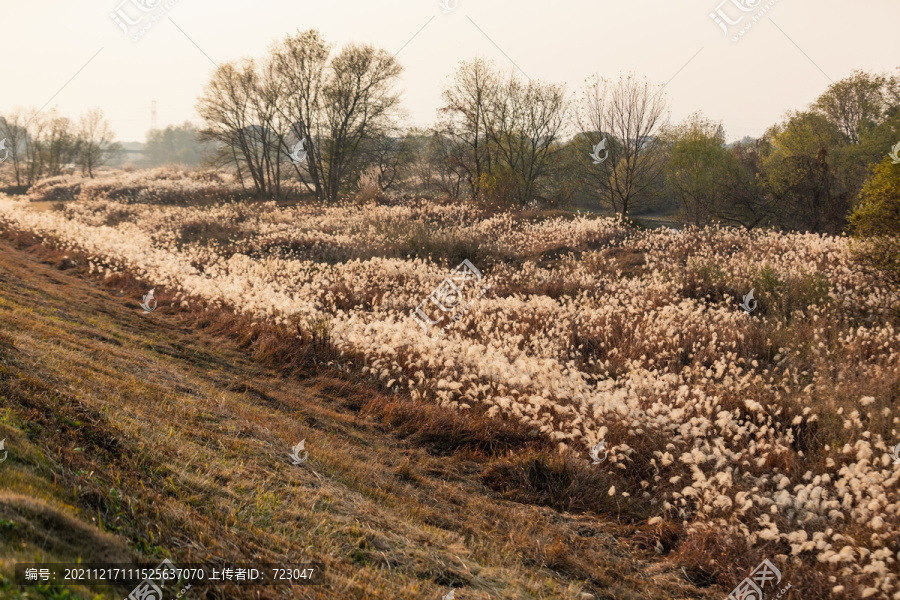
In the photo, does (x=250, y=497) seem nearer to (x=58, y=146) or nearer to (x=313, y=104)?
(x=313, y=104)

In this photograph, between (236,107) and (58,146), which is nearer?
(236,107)

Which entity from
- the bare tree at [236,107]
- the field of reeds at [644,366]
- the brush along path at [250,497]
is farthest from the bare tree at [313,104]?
the brush along path at [250,497]

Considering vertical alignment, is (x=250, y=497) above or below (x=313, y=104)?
below

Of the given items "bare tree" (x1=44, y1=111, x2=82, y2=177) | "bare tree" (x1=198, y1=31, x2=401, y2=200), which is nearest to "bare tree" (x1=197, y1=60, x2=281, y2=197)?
"bare tree" (x1=198, y1=31, x2=401, y2=200)

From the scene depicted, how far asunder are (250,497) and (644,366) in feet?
21.6

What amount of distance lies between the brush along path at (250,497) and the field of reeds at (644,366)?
300 millimetres

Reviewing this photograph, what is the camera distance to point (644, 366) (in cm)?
847

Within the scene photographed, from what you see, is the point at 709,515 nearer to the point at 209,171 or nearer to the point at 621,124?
the point at 621,124

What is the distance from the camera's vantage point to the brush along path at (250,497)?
2.86m

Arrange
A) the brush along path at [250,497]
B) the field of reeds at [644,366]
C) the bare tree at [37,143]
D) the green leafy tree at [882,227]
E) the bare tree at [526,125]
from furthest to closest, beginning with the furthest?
1. the bare tree at [37,143]
2. the bare tree at [526,125]
3. the green leafy tree at [882,227]
4. the field of reeds at [644,366]
5. the brush along path at [250,497]

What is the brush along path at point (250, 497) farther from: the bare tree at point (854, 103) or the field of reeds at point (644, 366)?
the bare tree at point (854, 103)

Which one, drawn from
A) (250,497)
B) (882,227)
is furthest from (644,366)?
(250,497)

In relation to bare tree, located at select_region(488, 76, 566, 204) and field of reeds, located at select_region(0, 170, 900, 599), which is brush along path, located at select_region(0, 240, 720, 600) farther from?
bare tree, located at select_region(488, 76, 566, 204)

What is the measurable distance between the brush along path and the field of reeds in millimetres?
300
